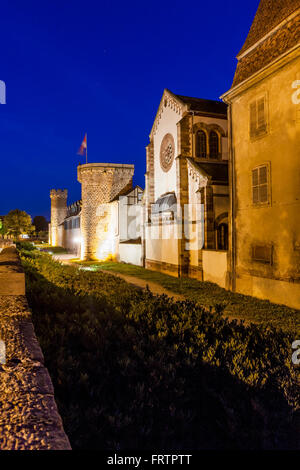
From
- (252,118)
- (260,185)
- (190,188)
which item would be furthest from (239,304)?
(190,188)

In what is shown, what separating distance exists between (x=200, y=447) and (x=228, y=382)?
A: 0.67 meters

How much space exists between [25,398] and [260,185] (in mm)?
12006

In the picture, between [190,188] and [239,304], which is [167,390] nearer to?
[239,304]

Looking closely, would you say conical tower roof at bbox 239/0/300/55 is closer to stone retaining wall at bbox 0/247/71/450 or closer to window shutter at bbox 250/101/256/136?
window shutter at bbox 250/101/256/136

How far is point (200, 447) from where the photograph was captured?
8.05 ft

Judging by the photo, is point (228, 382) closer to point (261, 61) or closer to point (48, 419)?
point (48, 419)

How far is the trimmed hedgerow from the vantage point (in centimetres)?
228

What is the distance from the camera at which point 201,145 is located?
64.2 feet

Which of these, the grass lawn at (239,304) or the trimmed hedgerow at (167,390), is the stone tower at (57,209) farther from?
the trimmed hedgerow at (167,390)

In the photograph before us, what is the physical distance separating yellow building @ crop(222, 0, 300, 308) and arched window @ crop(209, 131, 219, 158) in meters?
5.41

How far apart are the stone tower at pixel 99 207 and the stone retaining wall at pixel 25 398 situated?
90.6ft

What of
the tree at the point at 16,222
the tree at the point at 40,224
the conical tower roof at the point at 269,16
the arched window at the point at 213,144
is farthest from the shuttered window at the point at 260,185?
the tree at the point at 40,224

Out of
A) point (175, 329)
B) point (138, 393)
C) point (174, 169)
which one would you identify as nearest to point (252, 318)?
point (175, 329)

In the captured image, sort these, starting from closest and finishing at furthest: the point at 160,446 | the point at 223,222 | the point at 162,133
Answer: the point at 160,446 → the point at 223,222 → the point at 162,133
